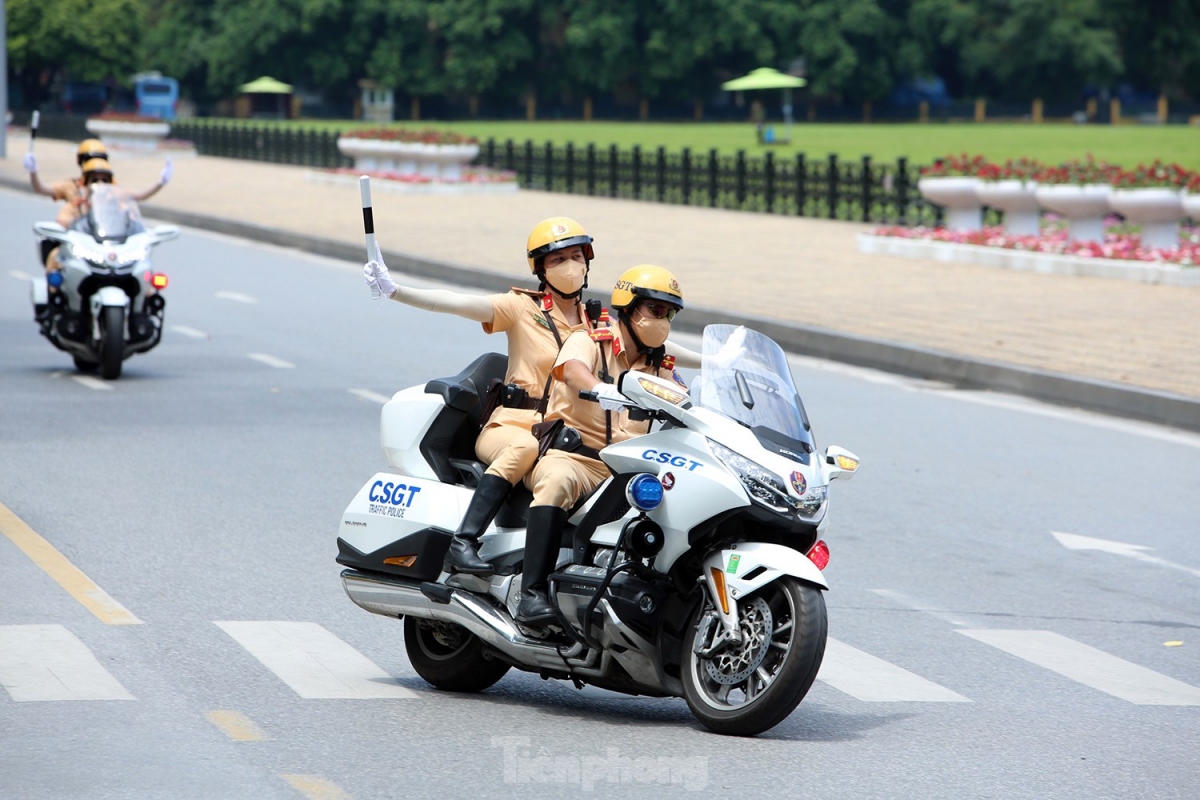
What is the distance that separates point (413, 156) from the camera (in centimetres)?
4409

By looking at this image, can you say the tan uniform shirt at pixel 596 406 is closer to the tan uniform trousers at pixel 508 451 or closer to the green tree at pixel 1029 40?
the tan uniform trousers at pixel 508 451

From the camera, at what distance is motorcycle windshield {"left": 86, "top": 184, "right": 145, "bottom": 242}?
47.6ft

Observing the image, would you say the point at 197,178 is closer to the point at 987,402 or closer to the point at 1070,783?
the point at 987,402

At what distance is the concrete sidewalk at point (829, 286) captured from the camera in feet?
50.8

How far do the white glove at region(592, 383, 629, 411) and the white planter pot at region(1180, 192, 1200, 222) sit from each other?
1916 centimetres

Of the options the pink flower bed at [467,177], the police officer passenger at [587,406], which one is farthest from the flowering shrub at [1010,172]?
the police officer passenger at [587,406]

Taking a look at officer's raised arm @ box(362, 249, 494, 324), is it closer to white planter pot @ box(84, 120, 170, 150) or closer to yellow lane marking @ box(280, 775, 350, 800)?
yellow lane marking @ box(280, 775, 350, 800)

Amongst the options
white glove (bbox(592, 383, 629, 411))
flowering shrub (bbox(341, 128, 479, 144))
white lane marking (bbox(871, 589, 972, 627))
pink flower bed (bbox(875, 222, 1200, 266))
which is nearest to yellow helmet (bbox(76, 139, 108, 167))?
white lane marking (bbox(871, 589, 972, 627))

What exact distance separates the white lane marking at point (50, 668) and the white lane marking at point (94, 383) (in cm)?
711

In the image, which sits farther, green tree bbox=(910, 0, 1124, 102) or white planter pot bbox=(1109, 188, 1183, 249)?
green tree bbox=(910, 0, 1124, 102)

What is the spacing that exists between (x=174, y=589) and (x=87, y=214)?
7.38 meters

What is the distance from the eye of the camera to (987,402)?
1459 centimetres

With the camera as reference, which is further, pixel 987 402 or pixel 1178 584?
pixel 987 402

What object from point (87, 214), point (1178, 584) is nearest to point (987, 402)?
point (1178, 584)
